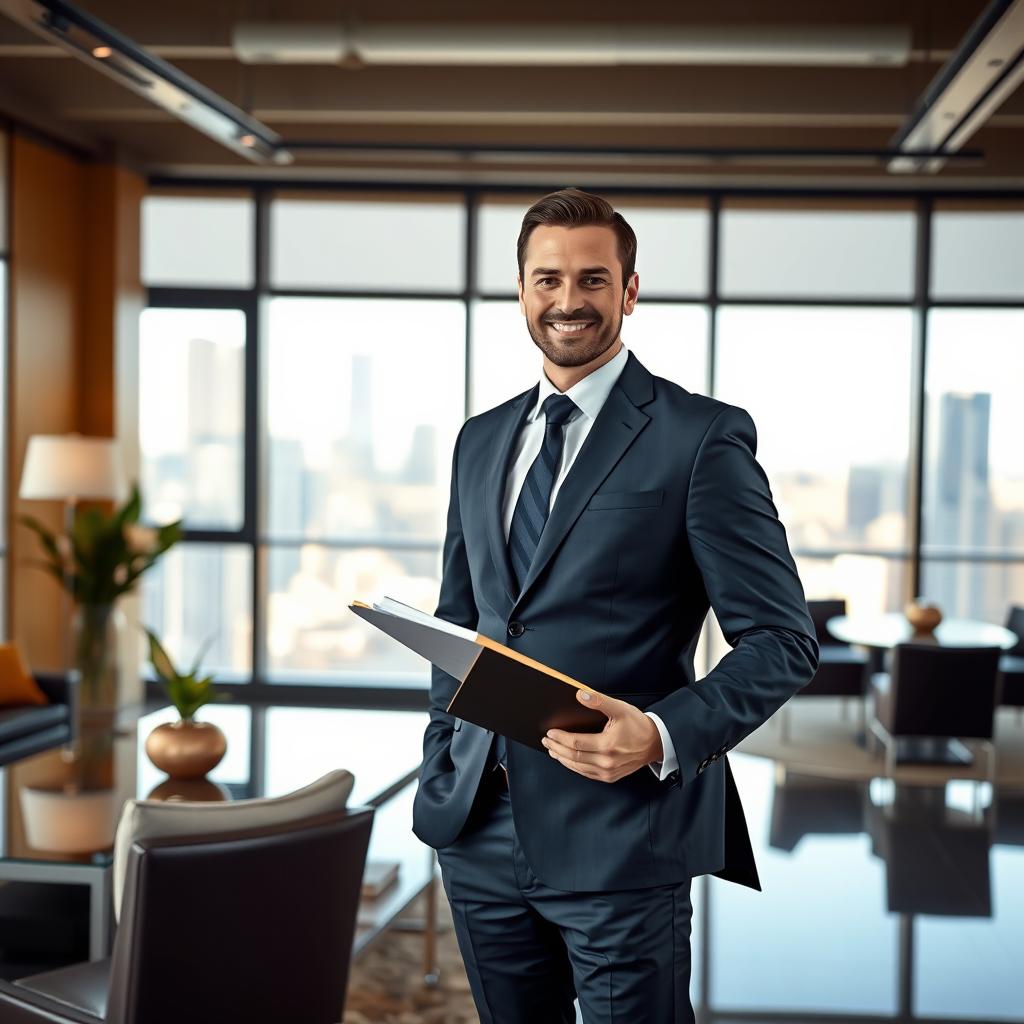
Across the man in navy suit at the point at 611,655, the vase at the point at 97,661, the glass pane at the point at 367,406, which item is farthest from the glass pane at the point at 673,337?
the man in navy suit at the point at 611,655

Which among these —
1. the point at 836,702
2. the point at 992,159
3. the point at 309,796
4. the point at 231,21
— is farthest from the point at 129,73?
the point at 836,702

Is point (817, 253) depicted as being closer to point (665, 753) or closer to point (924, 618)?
point (924, 618)

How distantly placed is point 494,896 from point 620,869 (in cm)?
21

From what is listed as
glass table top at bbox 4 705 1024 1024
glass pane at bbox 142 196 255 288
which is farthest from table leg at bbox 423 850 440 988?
glass pane at bbox 142 196 255 288

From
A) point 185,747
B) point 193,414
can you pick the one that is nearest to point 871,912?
point 185,747

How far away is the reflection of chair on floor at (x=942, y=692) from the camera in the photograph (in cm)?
572

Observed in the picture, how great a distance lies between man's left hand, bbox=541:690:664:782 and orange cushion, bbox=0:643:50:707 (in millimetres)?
4783

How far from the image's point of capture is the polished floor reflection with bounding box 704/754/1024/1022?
3358mm

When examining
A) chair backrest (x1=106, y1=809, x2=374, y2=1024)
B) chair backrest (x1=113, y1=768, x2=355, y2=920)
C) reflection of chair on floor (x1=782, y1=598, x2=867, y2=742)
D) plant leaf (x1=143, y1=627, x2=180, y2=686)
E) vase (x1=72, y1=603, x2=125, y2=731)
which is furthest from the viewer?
vase (x1=72, y1=603, x2=125, y2=731)

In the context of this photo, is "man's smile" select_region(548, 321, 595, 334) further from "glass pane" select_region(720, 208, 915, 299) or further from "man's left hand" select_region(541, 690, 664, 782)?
"glass pane" select_region(720, 208, 915, 299)

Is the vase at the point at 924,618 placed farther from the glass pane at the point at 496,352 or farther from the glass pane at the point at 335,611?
the glass pane at the point at 335,611

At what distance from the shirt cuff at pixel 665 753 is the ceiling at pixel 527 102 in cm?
428

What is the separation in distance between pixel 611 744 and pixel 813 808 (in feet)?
Result: 14.2

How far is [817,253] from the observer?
7.94 meters
